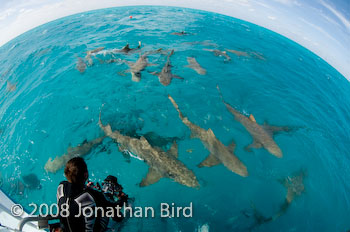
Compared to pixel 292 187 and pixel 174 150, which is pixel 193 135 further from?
pixel 292 187

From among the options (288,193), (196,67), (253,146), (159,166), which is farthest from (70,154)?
(196,67)

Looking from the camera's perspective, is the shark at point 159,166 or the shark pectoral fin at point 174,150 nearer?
the shark at point 159,166

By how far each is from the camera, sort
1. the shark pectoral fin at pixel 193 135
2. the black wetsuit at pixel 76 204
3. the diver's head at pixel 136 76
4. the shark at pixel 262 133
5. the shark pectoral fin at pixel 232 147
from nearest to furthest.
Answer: the black wetsuit at pixel 76 204 → the shark pectoral fin at pixel 232 147 → the shark at pixel 262 133 → the shark pectoral fin at pixel 193 135 → the diver's head at pixel 136 76

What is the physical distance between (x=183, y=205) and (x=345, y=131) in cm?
1267

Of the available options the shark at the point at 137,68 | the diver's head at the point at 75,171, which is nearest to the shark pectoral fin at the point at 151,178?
the diver's head at the point at 75,171

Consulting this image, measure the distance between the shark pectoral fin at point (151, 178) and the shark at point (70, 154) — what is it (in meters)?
2.69

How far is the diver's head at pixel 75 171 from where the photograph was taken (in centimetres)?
267

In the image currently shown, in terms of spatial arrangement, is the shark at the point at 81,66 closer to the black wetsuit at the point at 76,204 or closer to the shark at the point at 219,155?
the shark at the point at 219,155

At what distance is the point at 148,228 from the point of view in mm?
4879

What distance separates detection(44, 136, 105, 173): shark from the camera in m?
6.38

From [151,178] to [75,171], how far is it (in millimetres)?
3568

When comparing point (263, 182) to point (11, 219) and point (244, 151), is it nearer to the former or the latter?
point (244, 151)

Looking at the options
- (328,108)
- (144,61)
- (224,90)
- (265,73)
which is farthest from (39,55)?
(328,108)

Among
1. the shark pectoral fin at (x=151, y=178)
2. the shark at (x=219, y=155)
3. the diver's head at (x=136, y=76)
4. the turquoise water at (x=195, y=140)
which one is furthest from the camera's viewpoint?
the diver's head at (x=136, y=76)
